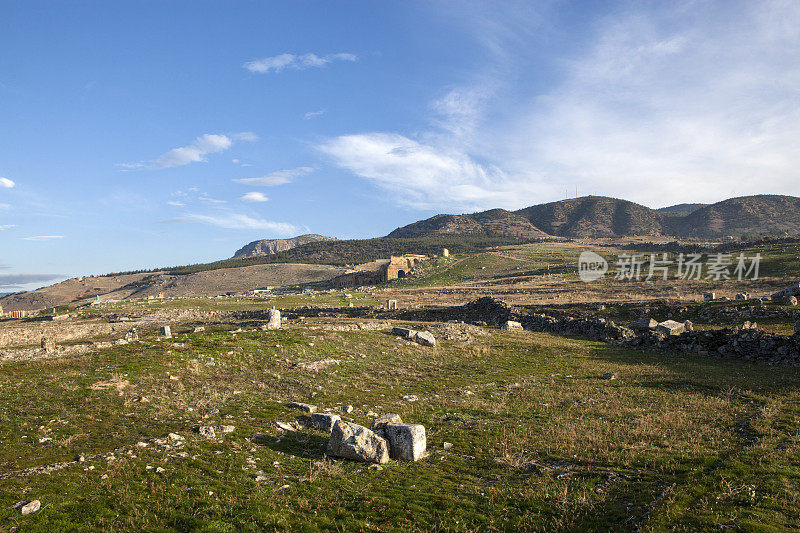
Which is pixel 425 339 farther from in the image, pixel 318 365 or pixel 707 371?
pixel 707 371

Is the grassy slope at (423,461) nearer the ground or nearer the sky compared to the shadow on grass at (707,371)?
nearer the sky

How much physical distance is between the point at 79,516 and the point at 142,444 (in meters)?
3.17

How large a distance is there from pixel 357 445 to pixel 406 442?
1.33m

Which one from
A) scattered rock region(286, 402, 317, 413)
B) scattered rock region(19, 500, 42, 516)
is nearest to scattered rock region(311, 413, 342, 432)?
scattered rock region(286, 402, 317, 413)

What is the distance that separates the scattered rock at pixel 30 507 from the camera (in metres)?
6.99

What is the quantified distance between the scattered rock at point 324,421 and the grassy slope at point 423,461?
0.50 m

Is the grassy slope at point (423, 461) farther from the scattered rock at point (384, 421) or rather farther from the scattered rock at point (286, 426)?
the scattered rock at point (384, 421)

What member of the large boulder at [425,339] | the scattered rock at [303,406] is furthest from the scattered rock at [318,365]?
the large boulder at [425,339]

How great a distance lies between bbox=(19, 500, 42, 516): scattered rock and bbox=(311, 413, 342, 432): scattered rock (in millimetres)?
6756

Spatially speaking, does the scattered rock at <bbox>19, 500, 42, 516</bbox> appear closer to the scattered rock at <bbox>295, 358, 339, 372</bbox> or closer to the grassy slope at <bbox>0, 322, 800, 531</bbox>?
the grassy slope at <bbox>0, 322, 800, 531</bbox>

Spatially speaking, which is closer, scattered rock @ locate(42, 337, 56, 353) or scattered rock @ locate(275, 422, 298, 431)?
scattered rock @ locate(275, 422, 298, 431)

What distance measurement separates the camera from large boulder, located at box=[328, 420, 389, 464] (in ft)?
33.0

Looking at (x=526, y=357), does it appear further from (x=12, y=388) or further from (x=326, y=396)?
(x=12, y=388)

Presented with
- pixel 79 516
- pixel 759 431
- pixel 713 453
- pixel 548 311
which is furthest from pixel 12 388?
pixel 548 311
